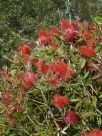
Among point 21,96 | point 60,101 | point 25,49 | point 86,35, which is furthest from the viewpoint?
point 25,49

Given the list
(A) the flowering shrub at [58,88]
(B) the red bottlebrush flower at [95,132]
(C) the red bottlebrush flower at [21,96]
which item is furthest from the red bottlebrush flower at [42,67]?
(B) the red bottlebrush flower at [95,132]

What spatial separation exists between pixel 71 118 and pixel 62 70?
355 millimetres

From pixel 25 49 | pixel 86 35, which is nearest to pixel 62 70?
pixel 86 35

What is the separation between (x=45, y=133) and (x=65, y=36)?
2.73ft

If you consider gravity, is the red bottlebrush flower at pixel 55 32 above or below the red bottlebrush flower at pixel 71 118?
above

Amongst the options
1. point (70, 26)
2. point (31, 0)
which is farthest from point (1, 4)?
point (70, 26)

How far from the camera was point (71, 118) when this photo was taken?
3.64 metres

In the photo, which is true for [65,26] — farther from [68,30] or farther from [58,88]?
[58,88]

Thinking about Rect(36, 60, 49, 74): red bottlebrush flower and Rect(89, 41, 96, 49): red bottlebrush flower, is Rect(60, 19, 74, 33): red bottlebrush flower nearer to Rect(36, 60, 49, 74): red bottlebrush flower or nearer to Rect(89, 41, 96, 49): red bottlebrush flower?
Rect(89, 41, 96, 49): red bottlebrush flower

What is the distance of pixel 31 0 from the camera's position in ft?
48.1

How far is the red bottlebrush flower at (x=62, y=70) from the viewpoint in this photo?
3.67 metres

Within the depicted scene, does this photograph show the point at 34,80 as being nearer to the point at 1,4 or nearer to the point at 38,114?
the point at 38,114

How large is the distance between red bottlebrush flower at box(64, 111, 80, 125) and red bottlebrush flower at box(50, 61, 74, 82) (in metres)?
0.25

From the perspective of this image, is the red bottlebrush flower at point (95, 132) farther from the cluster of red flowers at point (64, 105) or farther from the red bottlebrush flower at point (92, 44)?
the red bottlebrush flower at point (92, 44)
